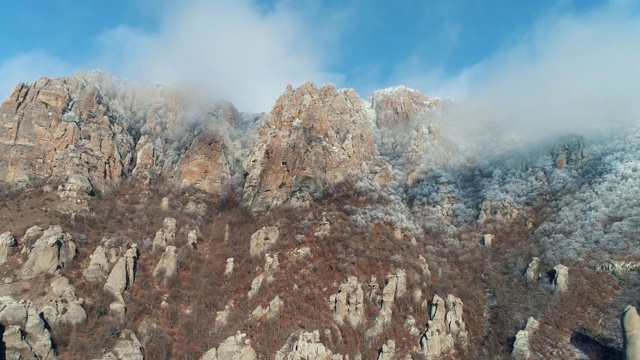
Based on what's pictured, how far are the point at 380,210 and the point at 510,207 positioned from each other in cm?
2926

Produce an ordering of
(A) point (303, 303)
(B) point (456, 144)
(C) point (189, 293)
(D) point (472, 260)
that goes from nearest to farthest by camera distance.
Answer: (A) point (303, 303), (C) point (189, 293), (D) point (472, 260), (B) point (456, 144)

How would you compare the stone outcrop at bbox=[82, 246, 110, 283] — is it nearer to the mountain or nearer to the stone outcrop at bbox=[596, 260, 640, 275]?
the mountain

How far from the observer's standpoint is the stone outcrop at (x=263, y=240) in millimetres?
92938

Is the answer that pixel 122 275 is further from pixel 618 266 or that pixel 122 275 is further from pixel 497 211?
pixel 618 266

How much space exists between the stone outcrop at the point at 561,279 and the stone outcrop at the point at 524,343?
29.6 feet

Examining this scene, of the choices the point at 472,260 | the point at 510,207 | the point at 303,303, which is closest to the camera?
the point at 303,303

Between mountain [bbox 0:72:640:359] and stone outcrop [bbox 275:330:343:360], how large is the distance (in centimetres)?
21

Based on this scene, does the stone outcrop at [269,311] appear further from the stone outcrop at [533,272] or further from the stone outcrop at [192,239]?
the stone outcrop at [533,272]

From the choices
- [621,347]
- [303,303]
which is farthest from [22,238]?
[621,347]

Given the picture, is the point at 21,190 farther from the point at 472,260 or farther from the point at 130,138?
the point at 472,260

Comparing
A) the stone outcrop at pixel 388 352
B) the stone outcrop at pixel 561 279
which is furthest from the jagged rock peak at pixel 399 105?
the stone outcrop at pixel 388 352

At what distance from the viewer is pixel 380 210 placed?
10488cm

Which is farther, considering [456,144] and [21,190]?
[456,144]

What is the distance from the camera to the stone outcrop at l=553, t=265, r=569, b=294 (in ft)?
258
